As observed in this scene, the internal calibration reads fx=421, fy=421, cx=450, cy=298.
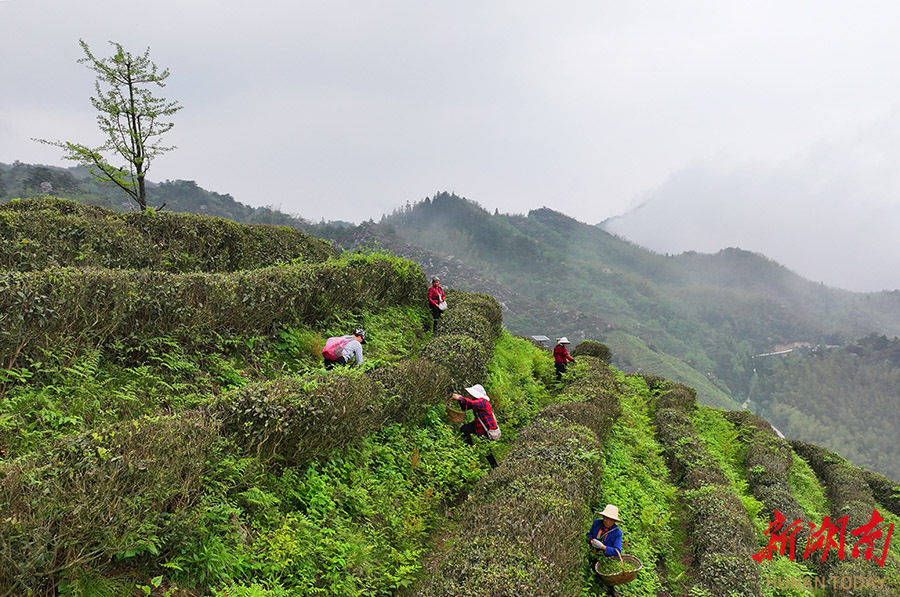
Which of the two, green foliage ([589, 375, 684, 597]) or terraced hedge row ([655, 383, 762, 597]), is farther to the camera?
green foliage ([589, 375, 684, 597])

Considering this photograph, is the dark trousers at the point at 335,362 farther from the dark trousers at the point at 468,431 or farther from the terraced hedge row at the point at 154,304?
the dark trousers at the point at 468,431

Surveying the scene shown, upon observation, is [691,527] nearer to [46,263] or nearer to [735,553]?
[735,553]

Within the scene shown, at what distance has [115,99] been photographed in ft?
50.9

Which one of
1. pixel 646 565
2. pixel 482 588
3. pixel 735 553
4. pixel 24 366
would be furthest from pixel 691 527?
pixel 24 366

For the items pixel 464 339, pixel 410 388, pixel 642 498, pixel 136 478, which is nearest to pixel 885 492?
pixel 642 498

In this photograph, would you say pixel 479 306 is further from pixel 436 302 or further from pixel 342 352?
pixel 342 352

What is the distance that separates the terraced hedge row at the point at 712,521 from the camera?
7422mm

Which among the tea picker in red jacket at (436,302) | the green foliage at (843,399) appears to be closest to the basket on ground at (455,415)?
the tea picker in red jacket at (436,302)

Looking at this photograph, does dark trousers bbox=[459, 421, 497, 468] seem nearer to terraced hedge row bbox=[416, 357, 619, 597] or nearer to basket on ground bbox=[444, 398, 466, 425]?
basket on ground bbox=[444, 398, 466, 425]

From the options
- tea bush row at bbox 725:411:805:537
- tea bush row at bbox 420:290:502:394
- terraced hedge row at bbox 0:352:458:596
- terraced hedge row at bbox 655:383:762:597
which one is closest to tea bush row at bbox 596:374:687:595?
terraced hedge row at bbox 655:383:762:597

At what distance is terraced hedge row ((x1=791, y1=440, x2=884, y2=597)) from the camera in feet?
34.5

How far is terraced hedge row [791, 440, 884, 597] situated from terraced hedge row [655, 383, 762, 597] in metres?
2.88

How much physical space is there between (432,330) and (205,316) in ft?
24.4

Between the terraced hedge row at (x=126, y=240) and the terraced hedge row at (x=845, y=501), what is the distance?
16060 millimetres
